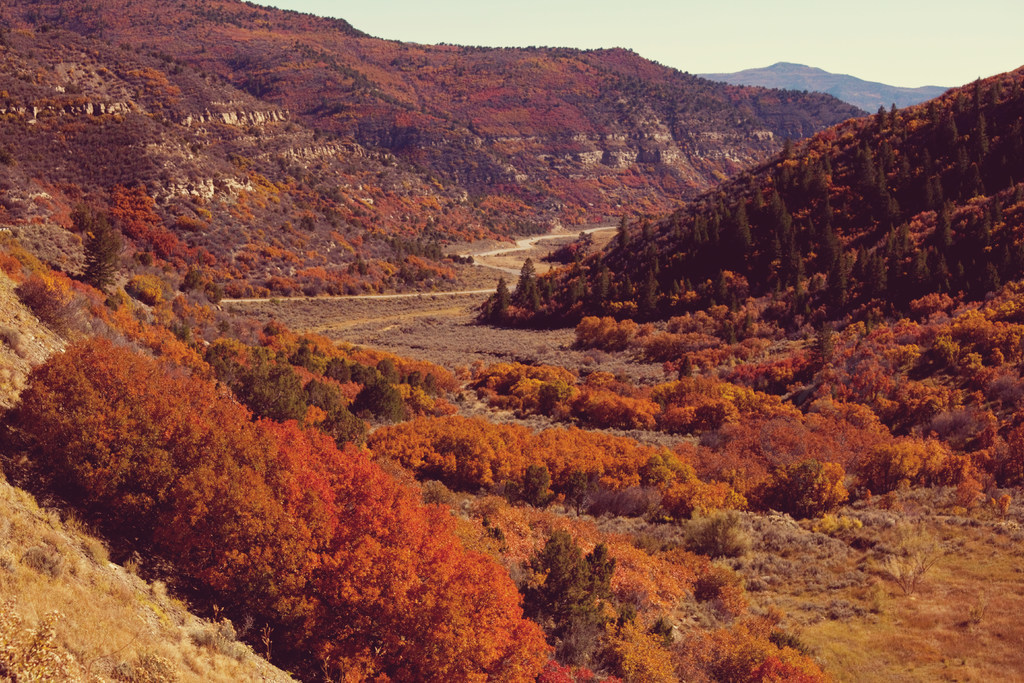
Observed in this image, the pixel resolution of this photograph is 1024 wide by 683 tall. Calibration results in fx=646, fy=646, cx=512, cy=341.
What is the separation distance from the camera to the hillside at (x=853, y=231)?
4712 cm

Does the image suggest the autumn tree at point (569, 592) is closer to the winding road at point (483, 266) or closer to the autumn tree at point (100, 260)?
the autumn tree at point (100, 260)

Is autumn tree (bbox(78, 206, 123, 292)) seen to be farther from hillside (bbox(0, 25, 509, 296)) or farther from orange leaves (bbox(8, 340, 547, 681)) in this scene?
orange leaves (bbox(8, 340, 547, 681))

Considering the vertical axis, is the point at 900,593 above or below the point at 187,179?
below

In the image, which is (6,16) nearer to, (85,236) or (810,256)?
(85,236)

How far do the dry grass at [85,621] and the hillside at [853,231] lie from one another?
4643 centimetres

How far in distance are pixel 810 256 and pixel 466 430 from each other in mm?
43759

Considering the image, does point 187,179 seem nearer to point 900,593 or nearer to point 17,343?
point 17,343

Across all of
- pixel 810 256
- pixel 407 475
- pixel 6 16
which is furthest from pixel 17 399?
pixel 6 16

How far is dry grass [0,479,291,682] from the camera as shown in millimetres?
7527

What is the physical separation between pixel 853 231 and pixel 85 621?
211ft

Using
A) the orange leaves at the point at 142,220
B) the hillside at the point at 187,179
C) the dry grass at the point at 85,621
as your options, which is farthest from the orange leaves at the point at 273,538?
the orange leaves at the point at 142,220

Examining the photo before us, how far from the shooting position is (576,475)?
25.5 meters

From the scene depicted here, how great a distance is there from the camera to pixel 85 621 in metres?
8.96

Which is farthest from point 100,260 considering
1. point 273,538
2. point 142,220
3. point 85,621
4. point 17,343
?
point 142,220
